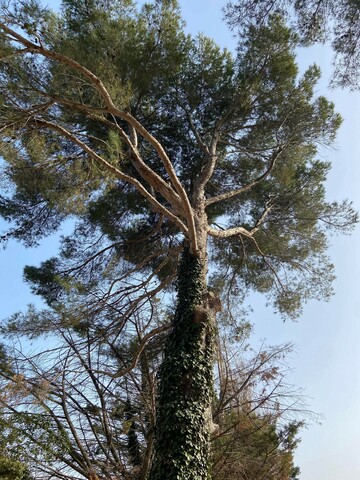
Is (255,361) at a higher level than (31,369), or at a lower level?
higher

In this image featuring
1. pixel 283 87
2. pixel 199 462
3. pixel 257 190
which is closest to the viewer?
pixel 199 462

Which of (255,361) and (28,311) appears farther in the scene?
(255,361)

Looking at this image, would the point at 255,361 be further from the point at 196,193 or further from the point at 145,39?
the point at 145,39

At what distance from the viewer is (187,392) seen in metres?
4.21

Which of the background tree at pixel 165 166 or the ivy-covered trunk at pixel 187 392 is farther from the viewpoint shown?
the background tree at pixel 165 166

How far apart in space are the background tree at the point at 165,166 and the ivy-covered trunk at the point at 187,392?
2cm

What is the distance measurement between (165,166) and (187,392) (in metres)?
2.42

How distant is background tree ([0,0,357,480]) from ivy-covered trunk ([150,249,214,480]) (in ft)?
0.07

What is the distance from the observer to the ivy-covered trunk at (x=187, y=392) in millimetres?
3756

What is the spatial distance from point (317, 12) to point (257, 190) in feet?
12.3

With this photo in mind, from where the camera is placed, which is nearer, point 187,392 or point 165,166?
point 187,392

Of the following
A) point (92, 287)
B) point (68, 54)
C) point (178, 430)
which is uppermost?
point (68, 54)

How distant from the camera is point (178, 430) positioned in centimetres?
389

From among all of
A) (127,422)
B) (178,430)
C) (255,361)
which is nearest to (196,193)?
(255,361)
